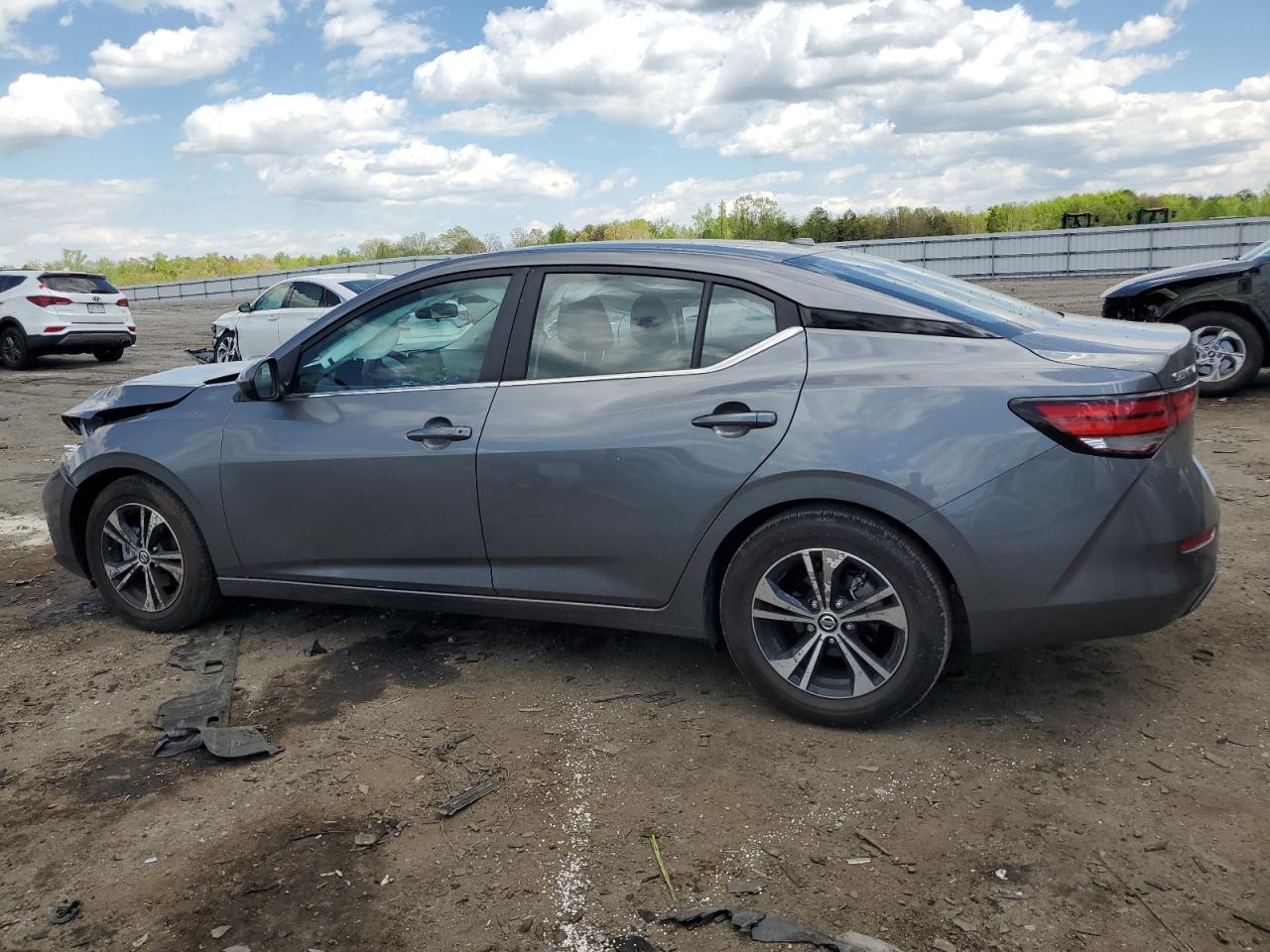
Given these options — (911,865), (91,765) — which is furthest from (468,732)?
(911,865)

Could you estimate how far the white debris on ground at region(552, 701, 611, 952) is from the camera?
2795mm

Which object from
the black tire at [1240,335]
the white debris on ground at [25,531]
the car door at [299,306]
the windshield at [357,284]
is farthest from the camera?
the car door at [299,306]

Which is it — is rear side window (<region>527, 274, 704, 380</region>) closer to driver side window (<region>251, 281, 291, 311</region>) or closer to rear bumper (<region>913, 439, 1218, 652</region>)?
rear bumper (<region>913, 439, 1218, 652</region>)

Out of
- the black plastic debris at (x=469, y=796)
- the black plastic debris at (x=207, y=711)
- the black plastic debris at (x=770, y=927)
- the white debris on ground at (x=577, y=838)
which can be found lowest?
the black plastic debris at (x=770, y=927)

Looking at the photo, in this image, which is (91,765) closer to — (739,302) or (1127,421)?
(739,302)

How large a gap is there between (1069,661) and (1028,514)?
1182 mm

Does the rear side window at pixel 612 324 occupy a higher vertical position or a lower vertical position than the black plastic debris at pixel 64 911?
higher

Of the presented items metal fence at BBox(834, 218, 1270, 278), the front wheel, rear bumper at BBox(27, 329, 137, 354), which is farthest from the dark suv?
metal fence at BBox(834, 218, 1270, 278)

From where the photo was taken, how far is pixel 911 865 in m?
3.04

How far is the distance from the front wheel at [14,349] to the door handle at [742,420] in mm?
17408

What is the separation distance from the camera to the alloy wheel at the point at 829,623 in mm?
3707

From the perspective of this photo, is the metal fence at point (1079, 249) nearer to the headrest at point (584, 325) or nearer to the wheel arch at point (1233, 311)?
the wheel arch at point (1233, 311)

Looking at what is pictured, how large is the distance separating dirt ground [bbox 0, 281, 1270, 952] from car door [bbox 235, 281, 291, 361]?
11347 mm

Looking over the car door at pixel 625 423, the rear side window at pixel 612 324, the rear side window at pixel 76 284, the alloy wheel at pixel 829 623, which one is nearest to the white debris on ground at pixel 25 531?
the car door at pixel 625 423
